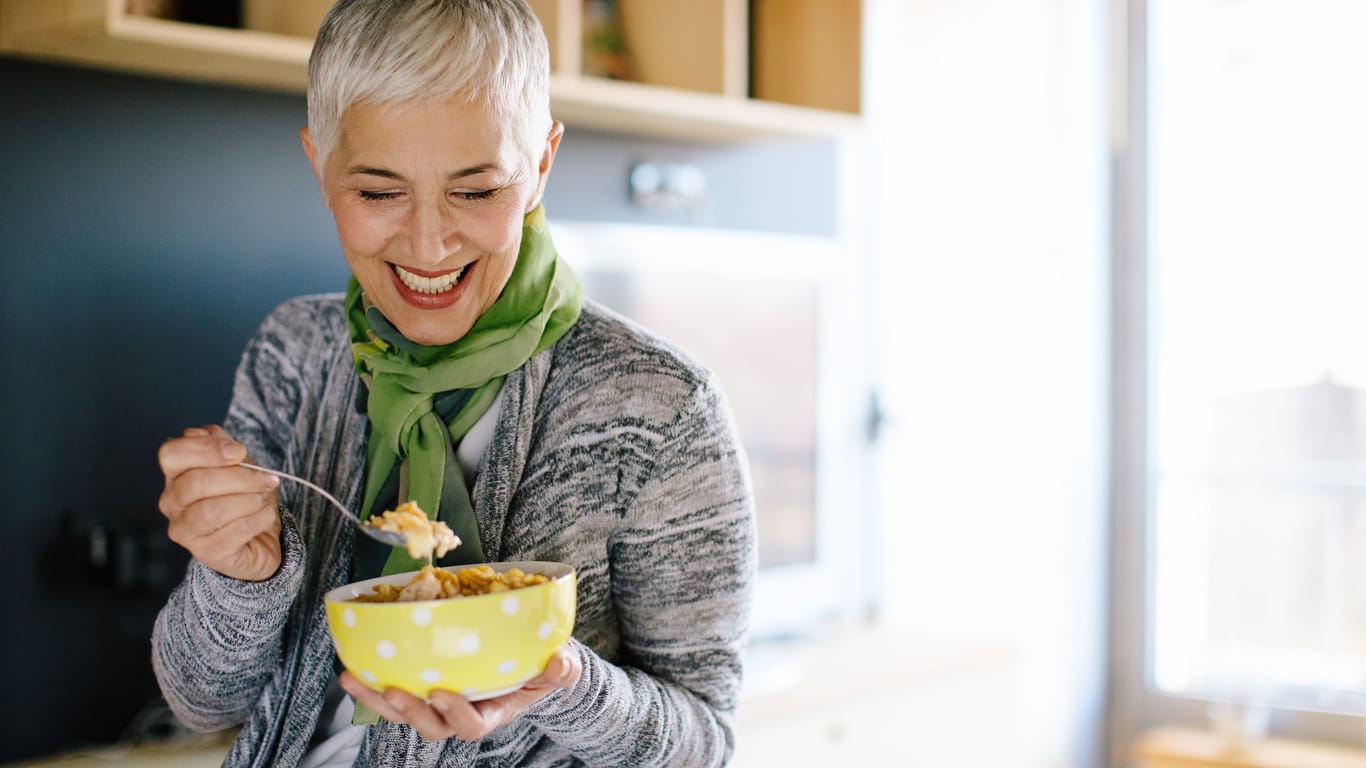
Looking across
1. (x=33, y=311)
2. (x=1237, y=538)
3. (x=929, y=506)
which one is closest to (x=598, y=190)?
(x=33, y=311)

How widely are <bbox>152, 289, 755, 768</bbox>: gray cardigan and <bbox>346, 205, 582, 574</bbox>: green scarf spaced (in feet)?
0.09

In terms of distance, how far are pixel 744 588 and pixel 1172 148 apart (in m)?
2.77

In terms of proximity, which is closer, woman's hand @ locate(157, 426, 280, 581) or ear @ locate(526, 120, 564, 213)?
woman's hand @ locate(157, 426, 280, 581)

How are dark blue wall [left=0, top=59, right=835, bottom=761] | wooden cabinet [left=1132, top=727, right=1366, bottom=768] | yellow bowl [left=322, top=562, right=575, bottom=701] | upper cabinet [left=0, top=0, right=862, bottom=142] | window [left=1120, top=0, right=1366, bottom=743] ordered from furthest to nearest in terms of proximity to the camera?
window [left=1120, top=0, right=1366, bottom=743] → wooden cabinet [left=1132, top=727, right=1366, bottom=768] → dark blue wall [left=0, top=59, right=835, bottom=761] → upper cabinet [left=0, top=0, right=862, bottom=142] → yellow bowl [left=322, top=562, right=575, bottom=701]

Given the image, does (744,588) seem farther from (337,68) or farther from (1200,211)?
(1200,211)

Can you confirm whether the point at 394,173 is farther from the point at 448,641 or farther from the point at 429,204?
the point at 448,641

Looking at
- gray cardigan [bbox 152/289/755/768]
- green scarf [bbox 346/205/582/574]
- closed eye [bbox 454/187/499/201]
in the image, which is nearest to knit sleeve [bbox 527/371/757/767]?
gray cardigan [bbox 152/289/755/768]

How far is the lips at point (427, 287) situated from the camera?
40.6 inches

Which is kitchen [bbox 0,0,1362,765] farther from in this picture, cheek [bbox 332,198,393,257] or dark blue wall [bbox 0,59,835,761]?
cheek [bbox 332,198,393,257]

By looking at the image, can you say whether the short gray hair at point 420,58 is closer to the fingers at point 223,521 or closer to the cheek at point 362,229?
the cheek at point 362,229

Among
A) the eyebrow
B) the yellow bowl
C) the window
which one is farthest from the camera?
the window

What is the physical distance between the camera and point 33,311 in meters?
1.77

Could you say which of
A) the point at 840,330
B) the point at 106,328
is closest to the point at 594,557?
the point at 106,328

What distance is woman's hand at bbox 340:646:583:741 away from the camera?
0.87 metres
